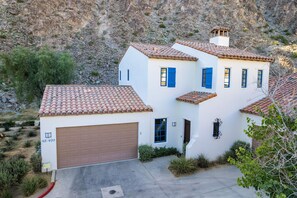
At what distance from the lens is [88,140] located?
487 inches

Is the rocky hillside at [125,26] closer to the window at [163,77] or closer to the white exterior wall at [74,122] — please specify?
the window at [163,77]

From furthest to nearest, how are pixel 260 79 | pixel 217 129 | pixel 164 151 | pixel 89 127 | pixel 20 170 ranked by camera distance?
1. pixel 260 79
2. pixel 164 151
3. pixel 217 129
4. pixel 89 127
5. pixel 20 170

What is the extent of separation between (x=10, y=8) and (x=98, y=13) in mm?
14786

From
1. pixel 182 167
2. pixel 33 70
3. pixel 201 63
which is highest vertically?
pixel 201 63

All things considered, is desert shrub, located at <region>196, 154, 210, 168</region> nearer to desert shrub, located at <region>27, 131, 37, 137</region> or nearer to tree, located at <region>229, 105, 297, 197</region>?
tree, located at <region>229, 105, 297, 197</region>

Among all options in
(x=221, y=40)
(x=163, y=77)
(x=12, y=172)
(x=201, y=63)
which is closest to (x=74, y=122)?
(x=12, y=172)

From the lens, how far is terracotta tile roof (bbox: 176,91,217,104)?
40.3 ft

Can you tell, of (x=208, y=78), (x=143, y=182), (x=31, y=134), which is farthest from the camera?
(x=31, y=134)

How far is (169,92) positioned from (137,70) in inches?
117

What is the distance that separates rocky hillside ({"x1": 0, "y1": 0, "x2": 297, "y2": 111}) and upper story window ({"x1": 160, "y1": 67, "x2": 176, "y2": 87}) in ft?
59.5

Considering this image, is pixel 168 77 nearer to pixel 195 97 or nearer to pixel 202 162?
pixel 195 97

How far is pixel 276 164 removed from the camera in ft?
17.2

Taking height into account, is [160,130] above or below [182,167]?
above

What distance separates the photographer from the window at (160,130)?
46.5 ft
